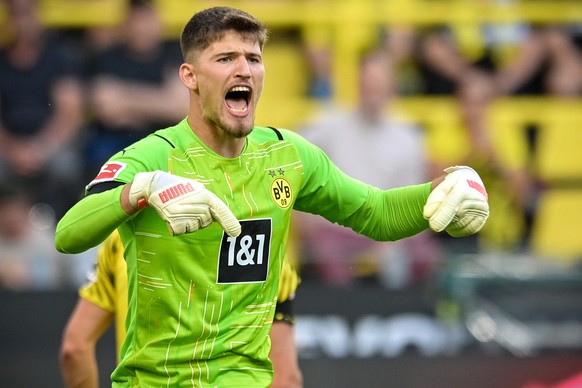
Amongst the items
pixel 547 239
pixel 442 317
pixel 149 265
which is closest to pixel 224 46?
pixel 149 265

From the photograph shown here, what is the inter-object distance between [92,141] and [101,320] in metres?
4.27

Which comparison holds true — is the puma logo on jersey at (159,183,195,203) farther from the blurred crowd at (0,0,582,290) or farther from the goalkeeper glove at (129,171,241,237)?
the blurred crowd at (0,0,582,290)

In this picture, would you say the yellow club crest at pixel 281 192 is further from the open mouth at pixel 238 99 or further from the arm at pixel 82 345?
the arm at pixel 82 345

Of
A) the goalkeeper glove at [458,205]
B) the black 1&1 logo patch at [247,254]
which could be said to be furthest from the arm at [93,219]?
the goalkeeper glove at [458,205]

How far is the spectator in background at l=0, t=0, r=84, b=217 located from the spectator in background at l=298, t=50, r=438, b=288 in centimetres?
Result: 200

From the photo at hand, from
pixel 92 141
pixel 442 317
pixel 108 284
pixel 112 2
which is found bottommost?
pixel 442 317

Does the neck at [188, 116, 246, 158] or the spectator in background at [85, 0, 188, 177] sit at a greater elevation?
the spectator in background at [85, 0, 188, 177]

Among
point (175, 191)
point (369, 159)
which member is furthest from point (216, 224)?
point (369, 159)

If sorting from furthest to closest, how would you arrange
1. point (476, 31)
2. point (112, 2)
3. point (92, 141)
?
point (476, 31) → point (112, 2) → point (92, 141)

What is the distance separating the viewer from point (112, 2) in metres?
10.6

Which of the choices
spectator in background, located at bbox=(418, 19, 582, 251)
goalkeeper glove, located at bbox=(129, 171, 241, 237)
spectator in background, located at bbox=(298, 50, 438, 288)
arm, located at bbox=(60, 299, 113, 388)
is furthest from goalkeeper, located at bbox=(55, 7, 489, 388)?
spectator in background, located at bbox=(418, 19, 582, 251)

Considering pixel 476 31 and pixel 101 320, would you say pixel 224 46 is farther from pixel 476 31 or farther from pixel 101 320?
pixel 476 31

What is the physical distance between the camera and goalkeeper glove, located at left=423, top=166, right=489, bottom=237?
4359 millimetres

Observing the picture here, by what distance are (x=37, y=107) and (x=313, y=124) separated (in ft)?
7.69
